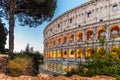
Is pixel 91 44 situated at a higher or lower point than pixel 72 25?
lower

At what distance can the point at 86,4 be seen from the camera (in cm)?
3859

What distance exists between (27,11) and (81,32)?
1501cm

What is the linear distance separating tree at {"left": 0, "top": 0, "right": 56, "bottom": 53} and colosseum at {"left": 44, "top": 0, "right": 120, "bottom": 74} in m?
6.72

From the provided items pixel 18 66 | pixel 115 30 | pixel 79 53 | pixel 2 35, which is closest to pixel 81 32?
pixel 79 53

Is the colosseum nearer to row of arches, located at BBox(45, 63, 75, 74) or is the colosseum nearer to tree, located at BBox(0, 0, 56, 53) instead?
row of arches, located at BBox(45, 63, 75, 74)

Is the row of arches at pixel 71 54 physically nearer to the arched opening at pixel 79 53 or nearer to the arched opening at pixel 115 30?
the arched opening at pixel 79 53

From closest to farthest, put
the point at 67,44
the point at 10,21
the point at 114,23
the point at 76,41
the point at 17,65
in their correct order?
the point at 17,65 < the point at 10,21 < the point at 114,23 < the point at 76,41 < the point at 67,44

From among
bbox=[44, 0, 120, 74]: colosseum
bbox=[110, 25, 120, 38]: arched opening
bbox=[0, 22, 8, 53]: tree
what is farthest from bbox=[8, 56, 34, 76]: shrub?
bbox=[110, 25, 120, 38]: arched opening

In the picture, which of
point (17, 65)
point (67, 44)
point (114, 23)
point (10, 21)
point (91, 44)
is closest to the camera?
point (17, 65)

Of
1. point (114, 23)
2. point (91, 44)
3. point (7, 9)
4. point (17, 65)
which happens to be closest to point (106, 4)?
point (114, 23)

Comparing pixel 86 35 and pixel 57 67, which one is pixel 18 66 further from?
pixel 57 67

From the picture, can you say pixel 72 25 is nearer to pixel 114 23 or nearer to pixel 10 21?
pixel 114 23

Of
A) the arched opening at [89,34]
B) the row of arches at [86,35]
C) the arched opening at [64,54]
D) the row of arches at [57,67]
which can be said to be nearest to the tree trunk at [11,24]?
the row of arches at [86,35]

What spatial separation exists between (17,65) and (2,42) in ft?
36.0
